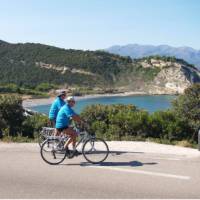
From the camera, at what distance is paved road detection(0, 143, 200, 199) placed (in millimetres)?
7934

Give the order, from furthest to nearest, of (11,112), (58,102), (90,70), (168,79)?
(90,70), (168,79), (11,112), (58,102)

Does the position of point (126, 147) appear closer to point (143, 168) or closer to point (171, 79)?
point (143, 168)

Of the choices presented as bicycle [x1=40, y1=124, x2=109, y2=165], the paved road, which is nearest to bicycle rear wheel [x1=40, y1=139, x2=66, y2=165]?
bicycle [x1=40, y1=124, x2=109, y2=165]

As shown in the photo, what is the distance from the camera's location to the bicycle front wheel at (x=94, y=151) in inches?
413

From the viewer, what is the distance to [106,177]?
9.06 meters

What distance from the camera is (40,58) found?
17312 centimetres

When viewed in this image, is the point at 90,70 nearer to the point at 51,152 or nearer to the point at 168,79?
the point at 168,79

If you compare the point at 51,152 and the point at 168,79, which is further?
the point at 168,79

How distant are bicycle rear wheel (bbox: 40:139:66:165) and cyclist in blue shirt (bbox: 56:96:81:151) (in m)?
0.18

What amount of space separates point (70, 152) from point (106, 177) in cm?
179

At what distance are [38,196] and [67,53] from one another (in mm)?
173614

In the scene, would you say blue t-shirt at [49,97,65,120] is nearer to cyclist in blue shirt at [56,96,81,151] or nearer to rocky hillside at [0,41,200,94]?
cyclist in blue shirt at [56,96,81,151]

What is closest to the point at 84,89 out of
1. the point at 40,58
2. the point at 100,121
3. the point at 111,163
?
the point at 40,58

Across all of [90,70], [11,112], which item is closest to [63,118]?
[11,112]
